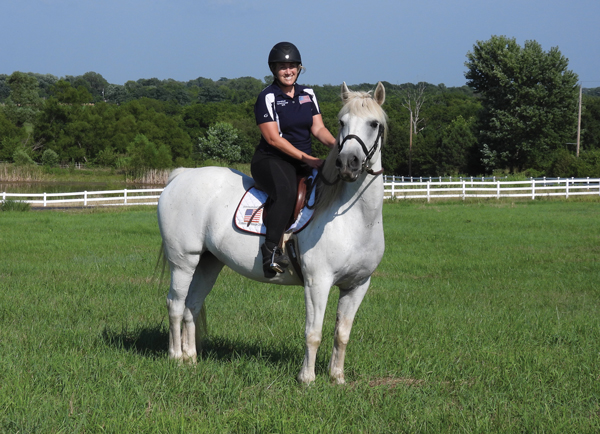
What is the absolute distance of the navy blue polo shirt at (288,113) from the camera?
4730mm

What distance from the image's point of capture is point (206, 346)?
5.88m

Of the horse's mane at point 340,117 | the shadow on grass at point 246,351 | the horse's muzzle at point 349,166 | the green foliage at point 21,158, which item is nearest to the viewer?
the horse's muzzle at point 349,166

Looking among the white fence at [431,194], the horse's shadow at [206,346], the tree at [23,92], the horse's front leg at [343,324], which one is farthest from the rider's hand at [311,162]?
the tree at [23,92]

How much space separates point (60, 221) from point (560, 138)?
4127cm

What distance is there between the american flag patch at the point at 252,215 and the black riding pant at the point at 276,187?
9 centimetres

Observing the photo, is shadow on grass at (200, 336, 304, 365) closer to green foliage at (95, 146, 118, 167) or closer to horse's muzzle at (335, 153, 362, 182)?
horse's muzzle at (335, 153, 362, 182)

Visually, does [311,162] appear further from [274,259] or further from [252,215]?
[274,259]

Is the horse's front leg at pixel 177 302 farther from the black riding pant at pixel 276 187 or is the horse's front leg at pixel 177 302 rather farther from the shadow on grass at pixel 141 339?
the black riding pant at pixel 276 187

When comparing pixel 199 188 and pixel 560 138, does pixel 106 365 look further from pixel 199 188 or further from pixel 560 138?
pixel 560 138

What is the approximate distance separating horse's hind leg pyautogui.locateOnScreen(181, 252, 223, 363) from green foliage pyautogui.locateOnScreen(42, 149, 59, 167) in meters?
64.0

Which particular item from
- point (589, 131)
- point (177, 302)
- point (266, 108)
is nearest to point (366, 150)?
point (266, 108)

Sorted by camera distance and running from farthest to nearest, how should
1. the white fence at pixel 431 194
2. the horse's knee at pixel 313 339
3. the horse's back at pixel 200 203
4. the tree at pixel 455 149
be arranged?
the tree at pixel 455 149 < the white fence at pixel 431 194 < the horse's back at pixel 200 203 < the horse's knee at pixel 313 339

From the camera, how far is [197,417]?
3.88 m

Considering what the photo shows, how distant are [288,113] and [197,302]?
208 cm
